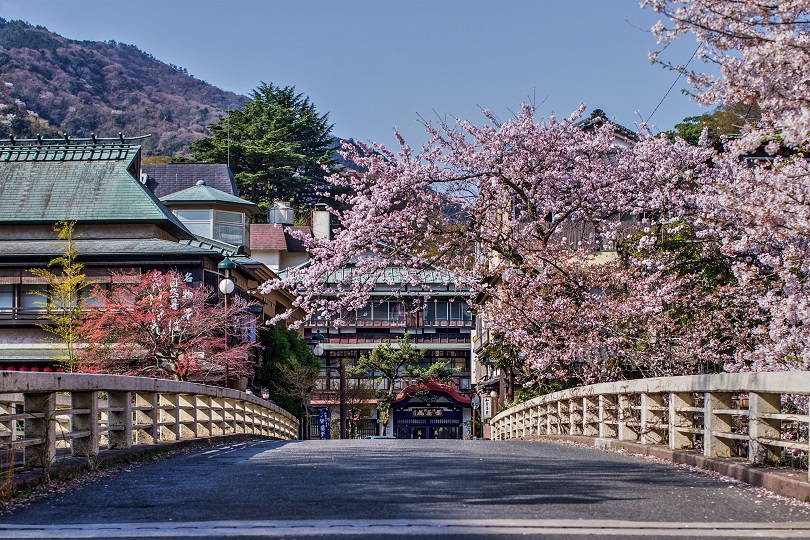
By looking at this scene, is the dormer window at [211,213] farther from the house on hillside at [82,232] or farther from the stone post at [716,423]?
the stone post at [716,423]

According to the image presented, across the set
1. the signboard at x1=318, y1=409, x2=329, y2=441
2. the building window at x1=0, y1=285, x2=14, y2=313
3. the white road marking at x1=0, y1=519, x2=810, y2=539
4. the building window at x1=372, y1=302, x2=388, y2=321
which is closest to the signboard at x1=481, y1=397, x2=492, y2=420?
the signboard at x1=318, y1=409, x2=329, y2=441

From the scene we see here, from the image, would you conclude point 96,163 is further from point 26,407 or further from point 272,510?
point 272,510

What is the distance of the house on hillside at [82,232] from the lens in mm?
37844

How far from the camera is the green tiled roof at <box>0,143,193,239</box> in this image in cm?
3997

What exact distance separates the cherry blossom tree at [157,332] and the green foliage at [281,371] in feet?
29.8

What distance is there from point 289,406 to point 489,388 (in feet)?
35.2

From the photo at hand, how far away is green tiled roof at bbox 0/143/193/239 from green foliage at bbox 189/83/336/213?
24662 millimetres

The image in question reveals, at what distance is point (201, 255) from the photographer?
124ft

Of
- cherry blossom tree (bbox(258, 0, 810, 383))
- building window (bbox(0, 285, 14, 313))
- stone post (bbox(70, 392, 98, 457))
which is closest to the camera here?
stone post (bbox(70, 392, 98, 457))

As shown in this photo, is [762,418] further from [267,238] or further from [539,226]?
[267,238]

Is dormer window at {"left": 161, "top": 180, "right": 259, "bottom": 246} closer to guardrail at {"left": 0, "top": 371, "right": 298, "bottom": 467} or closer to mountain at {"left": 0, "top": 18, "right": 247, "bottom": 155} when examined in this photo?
guardrail at {"left": 0, "top": 371, "right": 298, "bottom": 467}

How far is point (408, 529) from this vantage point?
700 centimetres

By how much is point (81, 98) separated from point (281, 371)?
5067 inches

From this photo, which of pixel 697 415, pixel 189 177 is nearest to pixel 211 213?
pixel 189 177
